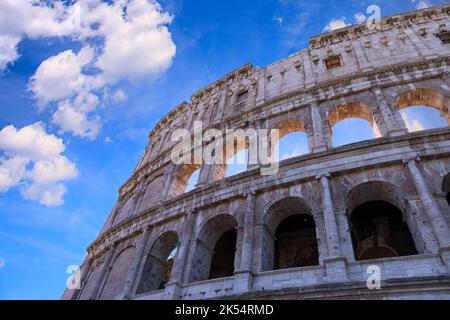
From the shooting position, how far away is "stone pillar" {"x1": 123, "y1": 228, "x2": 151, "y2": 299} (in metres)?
12.4

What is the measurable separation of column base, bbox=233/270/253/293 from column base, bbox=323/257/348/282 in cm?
221

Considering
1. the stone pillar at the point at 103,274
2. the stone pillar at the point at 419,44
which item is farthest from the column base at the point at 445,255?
the stone pillar at the point at 103,274

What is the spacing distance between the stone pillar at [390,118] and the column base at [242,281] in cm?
691

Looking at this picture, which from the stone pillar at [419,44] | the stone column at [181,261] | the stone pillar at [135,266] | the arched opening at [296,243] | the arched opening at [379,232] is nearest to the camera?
the stone column at [181,261]

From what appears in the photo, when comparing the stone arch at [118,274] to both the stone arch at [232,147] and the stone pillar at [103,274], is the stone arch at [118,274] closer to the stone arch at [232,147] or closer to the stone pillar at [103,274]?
the stone pillar at [103,274]

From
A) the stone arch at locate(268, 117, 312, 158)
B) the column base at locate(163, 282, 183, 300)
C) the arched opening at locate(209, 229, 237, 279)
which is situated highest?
the stone arch at locate(268, 117, 312, 158)

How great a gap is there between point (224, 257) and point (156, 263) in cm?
312

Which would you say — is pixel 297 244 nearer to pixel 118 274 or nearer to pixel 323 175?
pixel 323 175

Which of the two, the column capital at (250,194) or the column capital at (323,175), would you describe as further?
the column capital at (250,194)

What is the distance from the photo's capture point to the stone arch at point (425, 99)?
1263 cm

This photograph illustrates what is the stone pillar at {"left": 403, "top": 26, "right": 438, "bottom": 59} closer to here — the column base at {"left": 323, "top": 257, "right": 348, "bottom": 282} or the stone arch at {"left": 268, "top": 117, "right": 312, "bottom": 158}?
the stone arch at {"left": 268, "top": 117, "right": 312, "bottom": 158}

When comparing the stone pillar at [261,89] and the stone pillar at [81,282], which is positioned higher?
the stone pillar at [261,89]

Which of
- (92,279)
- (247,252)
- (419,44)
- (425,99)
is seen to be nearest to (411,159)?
(425,99)

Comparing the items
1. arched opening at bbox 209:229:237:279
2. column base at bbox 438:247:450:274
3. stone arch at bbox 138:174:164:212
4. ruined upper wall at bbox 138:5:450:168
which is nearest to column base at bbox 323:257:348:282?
column base at bbox 438:247:450:274
